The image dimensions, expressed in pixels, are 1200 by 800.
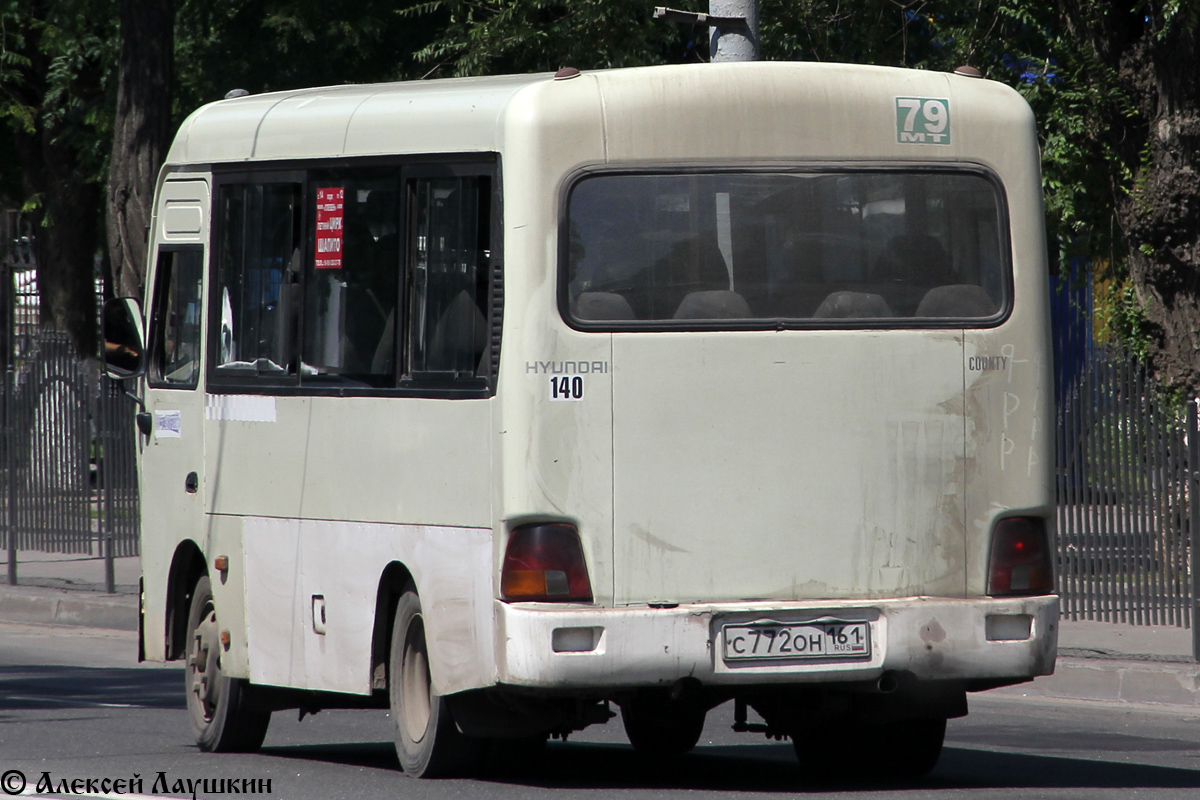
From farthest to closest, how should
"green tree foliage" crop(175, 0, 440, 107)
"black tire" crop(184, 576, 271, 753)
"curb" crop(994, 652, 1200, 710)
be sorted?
"green tree foliage" crop(175, 0, 440, 107)
"curb" crop(994, 652, 1200, 710)
"black tire" crop(184, 576, 271, 753)

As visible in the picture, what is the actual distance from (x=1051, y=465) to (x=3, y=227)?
56.7ft

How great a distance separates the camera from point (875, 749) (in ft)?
26.1

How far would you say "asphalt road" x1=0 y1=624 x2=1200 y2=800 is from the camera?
291 inches

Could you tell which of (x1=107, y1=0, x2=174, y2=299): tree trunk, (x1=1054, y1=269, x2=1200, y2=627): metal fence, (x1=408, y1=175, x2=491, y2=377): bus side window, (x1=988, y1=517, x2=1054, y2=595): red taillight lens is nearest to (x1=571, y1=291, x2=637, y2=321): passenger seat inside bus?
(x1=408, y1=175, x2=491, y2=377): bus side window

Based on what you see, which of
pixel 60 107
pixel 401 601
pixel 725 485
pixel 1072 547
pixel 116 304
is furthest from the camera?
pixel 60 107

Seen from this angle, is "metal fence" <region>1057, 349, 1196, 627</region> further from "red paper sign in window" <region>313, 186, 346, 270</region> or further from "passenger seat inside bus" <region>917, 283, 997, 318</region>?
"red paper sign in window" <region>313, 186, 346, 270</region>

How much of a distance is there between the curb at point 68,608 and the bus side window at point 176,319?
20.6 feet

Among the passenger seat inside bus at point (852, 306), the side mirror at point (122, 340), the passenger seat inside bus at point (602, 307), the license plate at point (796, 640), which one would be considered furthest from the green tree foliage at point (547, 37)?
the license plate at point (796, 640)

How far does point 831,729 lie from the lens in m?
8.02

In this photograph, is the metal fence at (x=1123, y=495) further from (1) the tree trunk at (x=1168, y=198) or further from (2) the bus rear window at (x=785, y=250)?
(2) the bus rear window at (x=785, y=250)

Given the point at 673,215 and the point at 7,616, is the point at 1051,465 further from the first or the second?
the point at 7,616

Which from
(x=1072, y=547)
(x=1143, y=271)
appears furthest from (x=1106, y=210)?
(x=1072, y=547)

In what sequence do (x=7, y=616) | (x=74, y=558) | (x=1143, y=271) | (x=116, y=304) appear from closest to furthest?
1. (x=116, y=304)
2. (x=1143, y=271)
3. (x=7, y=616)
4. (x=74, y=558)

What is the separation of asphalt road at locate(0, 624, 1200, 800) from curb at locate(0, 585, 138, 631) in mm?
3523
